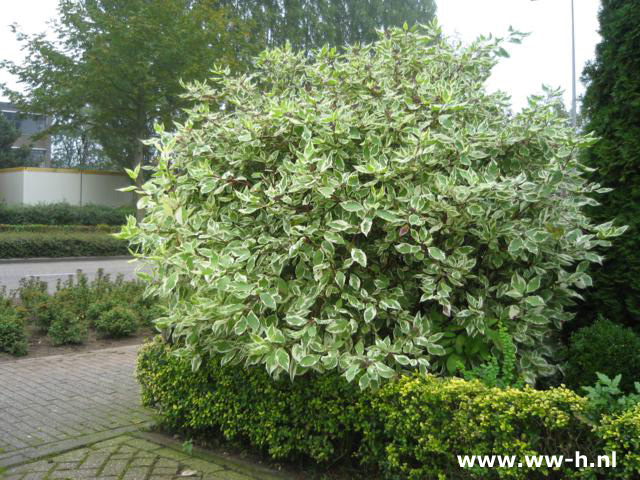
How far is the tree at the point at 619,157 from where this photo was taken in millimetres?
4031

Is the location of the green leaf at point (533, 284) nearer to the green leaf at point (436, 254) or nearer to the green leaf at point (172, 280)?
the green leaf at point (436, 254)

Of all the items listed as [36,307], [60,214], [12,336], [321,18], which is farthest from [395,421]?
[321,18]

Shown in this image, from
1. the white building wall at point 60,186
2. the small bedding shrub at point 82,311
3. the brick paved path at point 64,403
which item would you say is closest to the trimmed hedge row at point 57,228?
the white building wall at point 60,186

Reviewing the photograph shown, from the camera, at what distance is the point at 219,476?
11.5 ft

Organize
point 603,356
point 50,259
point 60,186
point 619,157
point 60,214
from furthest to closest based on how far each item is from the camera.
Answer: point 60,186 → point 60,214 → point 50,259 → point 619,157 → point 603,356

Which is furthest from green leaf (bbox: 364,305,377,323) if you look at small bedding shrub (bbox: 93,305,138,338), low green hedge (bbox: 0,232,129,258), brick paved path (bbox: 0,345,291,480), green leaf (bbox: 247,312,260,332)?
low green hedge (bbox: 0,232,129,258)

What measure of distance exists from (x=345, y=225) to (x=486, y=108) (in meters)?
1.86

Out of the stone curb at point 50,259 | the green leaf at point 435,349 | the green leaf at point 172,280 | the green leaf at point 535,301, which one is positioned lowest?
the green leaf at point 435,349

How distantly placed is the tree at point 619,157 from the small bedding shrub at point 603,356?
44 cm

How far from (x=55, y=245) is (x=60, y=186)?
10.3 m

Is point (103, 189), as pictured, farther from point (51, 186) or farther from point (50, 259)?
point (50, 259)

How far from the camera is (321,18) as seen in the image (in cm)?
3772

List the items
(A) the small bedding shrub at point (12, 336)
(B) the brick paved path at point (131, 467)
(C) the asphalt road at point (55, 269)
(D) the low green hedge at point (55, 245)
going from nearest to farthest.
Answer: (B) the brick paved path at point (131, 467) < (A) the small bedding shrub at point (12, 336) < (C) the asphalt road at point (55, 269) < (D) the low green hedge at point (55, 245)

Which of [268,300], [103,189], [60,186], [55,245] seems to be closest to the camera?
[268,300]
